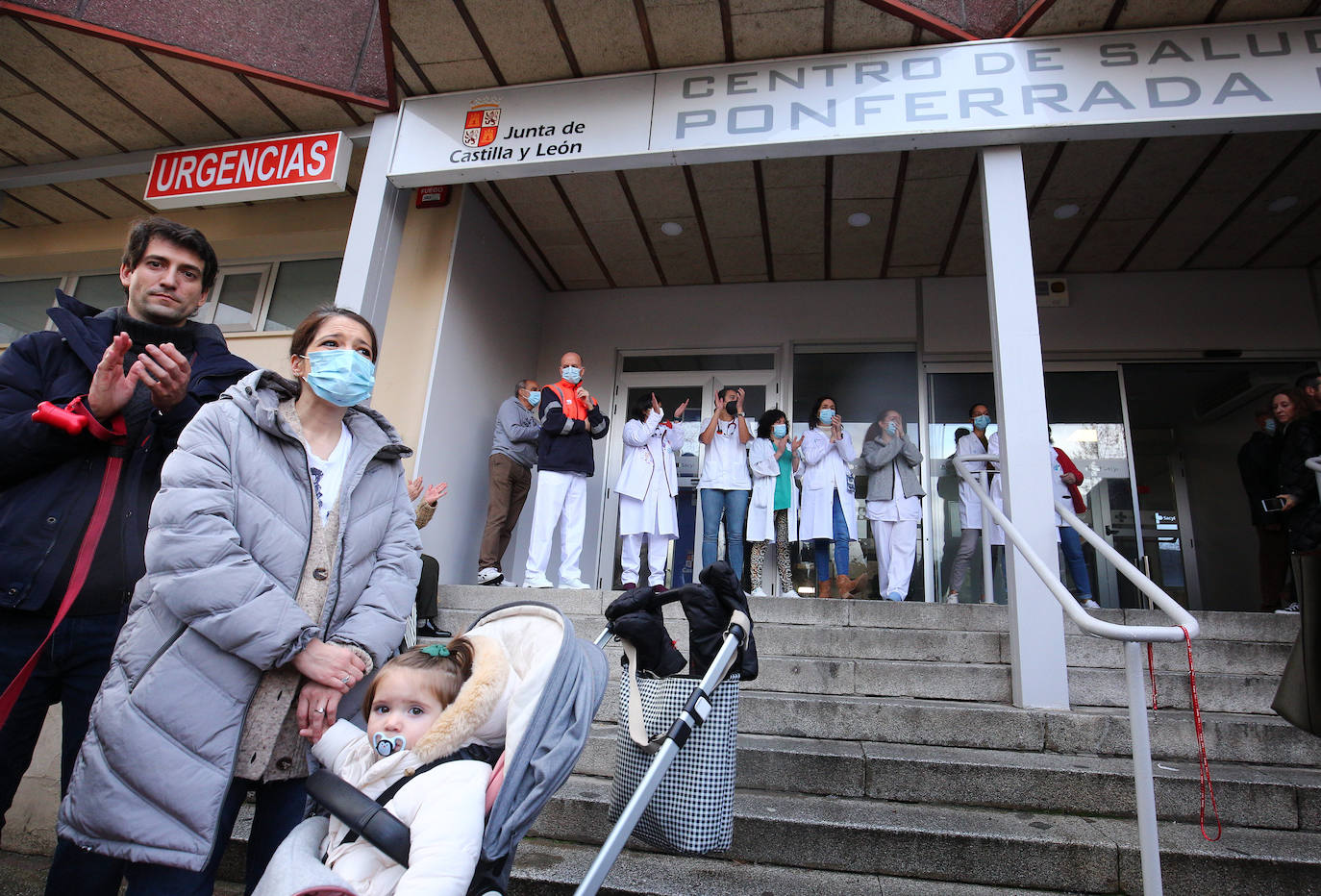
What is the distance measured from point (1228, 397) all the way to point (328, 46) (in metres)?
9.71

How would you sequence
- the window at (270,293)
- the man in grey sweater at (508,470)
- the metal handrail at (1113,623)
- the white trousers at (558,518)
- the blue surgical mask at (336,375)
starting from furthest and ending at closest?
the window at (270,293)
the man in grey sweater at (508,470)
the white trousers at (558,518)
the metal handrail at (1113,623)
the blue surgical mask at (336,375)

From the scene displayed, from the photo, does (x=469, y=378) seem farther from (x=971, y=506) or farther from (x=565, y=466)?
(x=971, y=506)

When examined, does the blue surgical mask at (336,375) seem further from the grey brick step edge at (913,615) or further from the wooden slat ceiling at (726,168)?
the wooden slat ceiling at (726,168)

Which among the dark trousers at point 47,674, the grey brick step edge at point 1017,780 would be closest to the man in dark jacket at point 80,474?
the dark trousers at point 47,674

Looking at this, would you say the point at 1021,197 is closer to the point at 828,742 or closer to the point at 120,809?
the point at 828,742

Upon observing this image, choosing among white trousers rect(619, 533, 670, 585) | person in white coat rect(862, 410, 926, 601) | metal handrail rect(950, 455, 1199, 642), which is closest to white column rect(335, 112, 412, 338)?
white trousers rect(619, 533, 670, 585)

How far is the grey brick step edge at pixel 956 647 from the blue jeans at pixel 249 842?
8.44 ft

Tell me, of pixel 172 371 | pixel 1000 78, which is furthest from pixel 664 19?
pixel 172 371

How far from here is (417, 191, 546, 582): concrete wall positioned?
6.21 metres

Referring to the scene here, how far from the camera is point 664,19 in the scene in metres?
4.85

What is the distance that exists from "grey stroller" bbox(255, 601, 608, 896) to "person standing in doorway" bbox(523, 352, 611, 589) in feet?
13.5

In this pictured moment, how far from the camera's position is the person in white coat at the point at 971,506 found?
6688mm

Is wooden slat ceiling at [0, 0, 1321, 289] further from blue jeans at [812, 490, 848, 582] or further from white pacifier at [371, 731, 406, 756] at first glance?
white pacifier at [371, 731, 406, 756]

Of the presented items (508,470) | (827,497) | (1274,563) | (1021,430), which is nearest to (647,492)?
(508,470)
